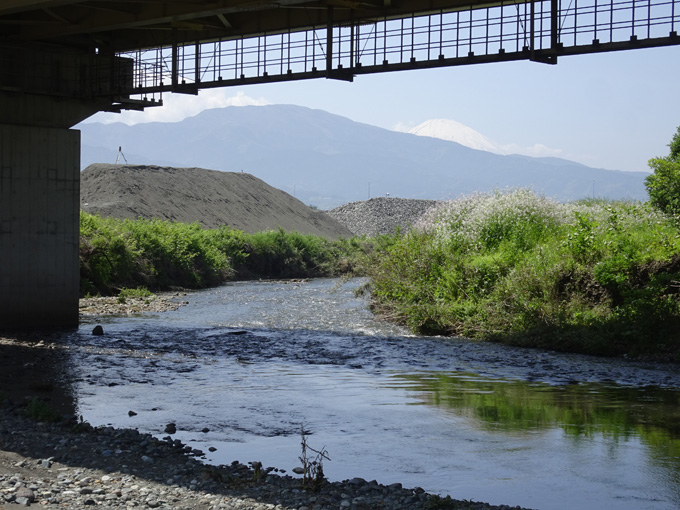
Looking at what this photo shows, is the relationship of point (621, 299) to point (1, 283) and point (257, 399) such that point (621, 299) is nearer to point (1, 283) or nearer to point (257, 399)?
point (257, 399)

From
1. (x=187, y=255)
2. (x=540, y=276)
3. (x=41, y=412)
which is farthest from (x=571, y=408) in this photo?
(x=187, y=255)

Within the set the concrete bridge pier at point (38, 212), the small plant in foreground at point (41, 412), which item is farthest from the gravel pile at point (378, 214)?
the small plant in foreground at point (41, 412)

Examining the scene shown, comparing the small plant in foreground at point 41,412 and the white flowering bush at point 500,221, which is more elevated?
the white flowering bush at point 500,221

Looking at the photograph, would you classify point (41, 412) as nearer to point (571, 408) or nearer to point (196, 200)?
point (571, 408)

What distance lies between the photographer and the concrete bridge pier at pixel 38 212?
2206 centimetres

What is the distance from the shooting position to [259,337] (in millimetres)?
21953

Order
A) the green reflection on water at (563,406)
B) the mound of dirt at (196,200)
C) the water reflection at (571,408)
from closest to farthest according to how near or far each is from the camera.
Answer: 1. the water reflection at (571,408)
2. the green reflection on water at (563,406)
3. the mound of dirt at (196,200)

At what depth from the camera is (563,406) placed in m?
13.2

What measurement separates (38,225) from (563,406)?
15.6 metres

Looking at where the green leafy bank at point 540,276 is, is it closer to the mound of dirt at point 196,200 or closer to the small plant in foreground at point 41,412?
the small plant in foreground at point 41,412

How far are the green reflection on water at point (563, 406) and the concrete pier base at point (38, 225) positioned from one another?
11427 mm

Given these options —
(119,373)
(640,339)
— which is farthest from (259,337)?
(640,339)

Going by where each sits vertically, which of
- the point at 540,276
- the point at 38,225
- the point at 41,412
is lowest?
the point at 41,412

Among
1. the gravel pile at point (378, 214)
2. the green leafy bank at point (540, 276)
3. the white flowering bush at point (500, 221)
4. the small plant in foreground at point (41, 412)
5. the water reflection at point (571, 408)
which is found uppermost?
the gravel pile at point (378, 214)
